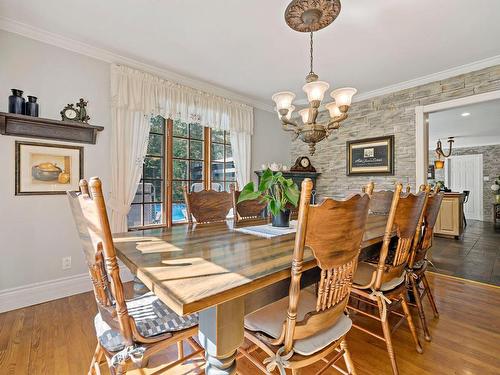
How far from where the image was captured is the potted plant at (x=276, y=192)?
1.75 meters

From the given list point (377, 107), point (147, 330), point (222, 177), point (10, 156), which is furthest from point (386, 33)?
point (10, 156)

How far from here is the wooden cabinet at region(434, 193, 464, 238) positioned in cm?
527

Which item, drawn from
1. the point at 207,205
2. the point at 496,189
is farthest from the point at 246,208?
the point at 496,189

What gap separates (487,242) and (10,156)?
7509mm

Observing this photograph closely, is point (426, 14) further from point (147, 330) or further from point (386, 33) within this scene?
point (147, 330)

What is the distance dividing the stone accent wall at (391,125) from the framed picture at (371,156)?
78mm

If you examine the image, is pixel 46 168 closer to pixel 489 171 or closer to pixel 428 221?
pixel 428 221

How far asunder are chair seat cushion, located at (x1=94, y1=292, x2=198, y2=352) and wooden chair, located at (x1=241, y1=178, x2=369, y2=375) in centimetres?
31

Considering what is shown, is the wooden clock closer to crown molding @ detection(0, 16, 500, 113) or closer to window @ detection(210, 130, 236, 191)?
crown molding @ detection(0, 16, 500, 113)

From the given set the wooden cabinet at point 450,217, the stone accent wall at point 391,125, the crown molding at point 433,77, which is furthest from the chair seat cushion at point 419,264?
→ the wooden cabinet at point 450,217

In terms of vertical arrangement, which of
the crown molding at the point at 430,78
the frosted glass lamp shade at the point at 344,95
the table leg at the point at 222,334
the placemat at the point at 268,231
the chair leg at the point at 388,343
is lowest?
the chair leg at the point at 388,343

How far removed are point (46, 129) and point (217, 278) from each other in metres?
2.59

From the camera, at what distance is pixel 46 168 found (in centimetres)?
252

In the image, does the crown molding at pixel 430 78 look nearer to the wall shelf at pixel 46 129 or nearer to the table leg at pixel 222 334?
the wall shelf at pixel 46 129
